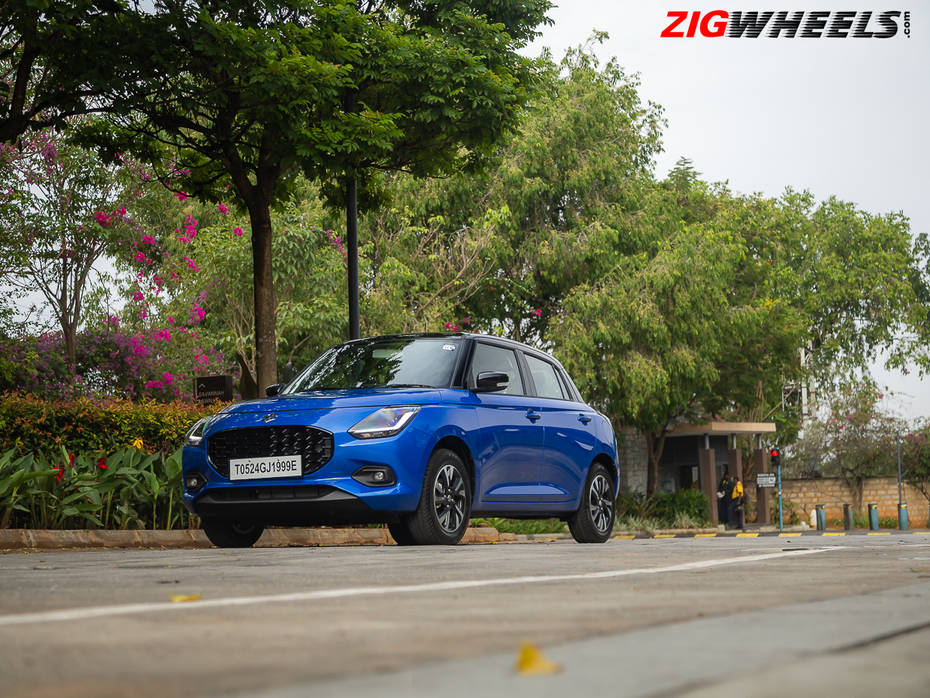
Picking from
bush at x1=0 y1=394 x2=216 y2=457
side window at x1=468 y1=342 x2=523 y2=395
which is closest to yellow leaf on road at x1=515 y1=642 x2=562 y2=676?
side window at x1=468 y1=342 x2=523 y2=395

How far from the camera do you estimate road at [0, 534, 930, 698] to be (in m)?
2.76

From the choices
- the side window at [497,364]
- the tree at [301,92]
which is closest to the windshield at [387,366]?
the side window at [497,364]

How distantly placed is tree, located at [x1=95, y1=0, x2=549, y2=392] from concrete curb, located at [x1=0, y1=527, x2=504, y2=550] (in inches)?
101

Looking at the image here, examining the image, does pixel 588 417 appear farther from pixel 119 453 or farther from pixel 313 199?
pixel 313 199

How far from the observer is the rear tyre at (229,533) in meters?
11.0

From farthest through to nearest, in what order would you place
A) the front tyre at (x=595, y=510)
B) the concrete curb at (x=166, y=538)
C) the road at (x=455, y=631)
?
the front tyre at (x=595, y=510), the concrete curb at (x=166, y=538), the road at (x=455, y=631)

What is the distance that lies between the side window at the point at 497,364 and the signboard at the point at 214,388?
20.3 ft

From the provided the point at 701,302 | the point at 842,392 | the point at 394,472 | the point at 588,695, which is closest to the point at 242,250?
the point at 701,302

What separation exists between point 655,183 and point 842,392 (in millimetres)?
23141

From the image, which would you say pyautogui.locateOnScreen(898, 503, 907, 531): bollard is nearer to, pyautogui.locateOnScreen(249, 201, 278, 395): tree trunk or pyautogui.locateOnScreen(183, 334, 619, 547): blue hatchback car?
pyautogui.locateOnScreen(249, 201, 278, 395): tree trunk

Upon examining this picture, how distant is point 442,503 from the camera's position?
1016cm

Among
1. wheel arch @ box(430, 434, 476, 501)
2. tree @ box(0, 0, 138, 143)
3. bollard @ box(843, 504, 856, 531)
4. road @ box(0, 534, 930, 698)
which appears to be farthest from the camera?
bollard @ box(843, 504, 856, 531)

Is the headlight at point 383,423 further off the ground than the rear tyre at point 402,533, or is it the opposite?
the headlight at point 383,423

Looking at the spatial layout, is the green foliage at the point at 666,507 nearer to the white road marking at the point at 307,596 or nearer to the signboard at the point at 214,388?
the signboard at the point at 214,388
